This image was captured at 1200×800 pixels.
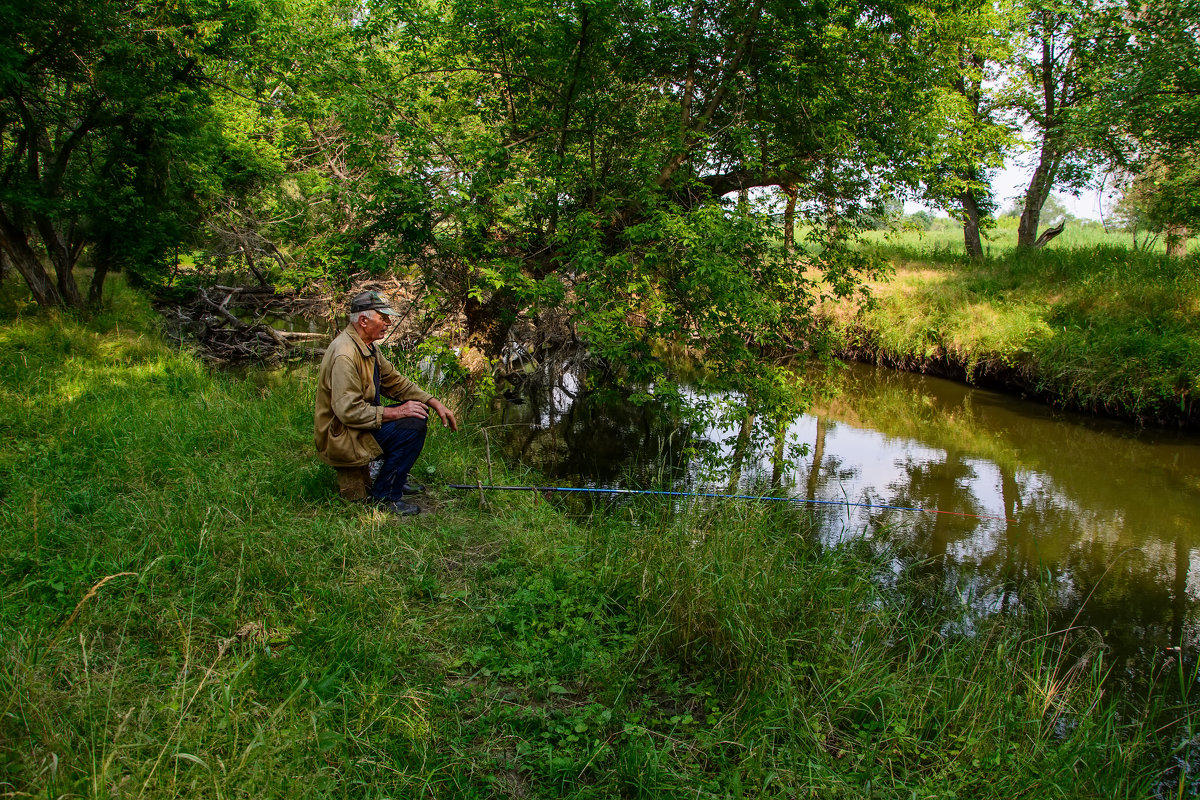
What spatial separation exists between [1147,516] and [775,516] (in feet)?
13.6

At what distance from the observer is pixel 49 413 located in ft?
17.5

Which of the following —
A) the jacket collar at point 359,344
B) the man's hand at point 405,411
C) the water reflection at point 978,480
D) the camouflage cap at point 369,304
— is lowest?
the water reflection at point 978,480

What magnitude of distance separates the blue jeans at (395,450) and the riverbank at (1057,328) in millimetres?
4903

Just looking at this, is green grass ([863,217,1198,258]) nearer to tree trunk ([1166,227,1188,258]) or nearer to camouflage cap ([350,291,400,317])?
tree trunk ([1166,227,1188,258])

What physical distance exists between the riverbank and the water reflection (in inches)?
18.9

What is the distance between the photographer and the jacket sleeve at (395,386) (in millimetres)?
4594

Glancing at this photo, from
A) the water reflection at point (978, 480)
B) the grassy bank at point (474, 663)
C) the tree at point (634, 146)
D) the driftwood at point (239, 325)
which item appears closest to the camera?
the grassy bank at point (474, 663)

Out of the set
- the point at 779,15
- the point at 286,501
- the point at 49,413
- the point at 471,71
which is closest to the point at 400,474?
the point at 286,501

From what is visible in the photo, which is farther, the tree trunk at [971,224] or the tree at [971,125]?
the tree trunk at [971,224]

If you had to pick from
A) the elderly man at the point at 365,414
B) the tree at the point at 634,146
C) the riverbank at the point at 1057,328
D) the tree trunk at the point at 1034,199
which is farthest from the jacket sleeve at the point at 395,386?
the tree trunk at the point at 1034,199

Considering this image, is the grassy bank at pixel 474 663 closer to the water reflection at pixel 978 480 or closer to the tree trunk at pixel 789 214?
the water reflection at pixel 978 480

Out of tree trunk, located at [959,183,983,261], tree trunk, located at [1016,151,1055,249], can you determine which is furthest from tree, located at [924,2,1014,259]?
tree trunk, located at [1016,151,1055,249]

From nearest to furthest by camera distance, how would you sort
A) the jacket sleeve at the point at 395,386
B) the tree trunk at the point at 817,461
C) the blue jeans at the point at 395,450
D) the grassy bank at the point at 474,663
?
the grassy bank at the point at 474,663 < the blue jeans at the point at 395,450 < the jacket sleeve at the point at 395,386 < the tree trunk at the point at 817,461

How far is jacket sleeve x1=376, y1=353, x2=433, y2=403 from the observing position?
459cm
